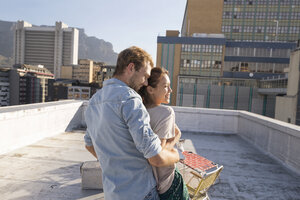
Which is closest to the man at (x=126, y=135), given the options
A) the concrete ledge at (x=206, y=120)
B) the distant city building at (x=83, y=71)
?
the concrete ledge at (x=206, y=120)

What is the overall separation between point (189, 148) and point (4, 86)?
127945mm

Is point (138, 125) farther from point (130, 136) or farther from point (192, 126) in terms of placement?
point (192, 126)

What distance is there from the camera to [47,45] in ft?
538

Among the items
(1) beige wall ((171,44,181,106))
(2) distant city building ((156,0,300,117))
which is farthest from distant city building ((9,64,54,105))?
(1) beige wall ((171,44,181,106))

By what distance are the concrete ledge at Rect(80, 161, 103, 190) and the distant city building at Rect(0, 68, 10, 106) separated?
12498 centimetres

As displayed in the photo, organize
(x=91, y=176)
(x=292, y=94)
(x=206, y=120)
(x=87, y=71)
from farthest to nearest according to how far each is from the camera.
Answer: (x=87, y=71) < (x=292, y=94) < (x=206, y=120) < (x=91, y=176)

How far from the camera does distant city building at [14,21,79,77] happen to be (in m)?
162

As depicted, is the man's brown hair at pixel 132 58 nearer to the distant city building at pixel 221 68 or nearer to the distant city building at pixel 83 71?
the distant city building at pixel 221 68

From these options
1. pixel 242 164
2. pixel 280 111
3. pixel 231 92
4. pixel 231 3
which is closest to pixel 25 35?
pixel 231 3

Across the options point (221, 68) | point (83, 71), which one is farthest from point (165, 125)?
point (83, 71)

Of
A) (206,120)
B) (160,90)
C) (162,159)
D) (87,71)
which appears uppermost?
(87,71)

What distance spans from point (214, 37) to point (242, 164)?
5785 cm

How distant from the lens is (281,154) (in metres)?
5.88

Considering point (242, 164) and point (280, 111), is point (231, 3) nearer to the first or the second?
point (280, 111)
